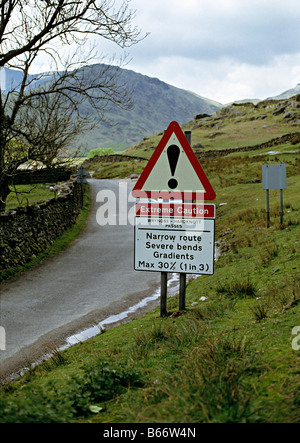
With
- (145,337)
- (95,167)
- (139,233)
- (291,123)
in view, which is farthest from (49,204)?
(291,123)

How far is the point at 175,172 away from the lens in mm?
6707

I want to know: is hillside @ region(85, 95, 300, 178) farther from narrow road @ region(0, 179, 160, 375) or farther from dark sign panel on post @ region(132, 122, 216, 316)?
dark sign panel on post @ region(132, 122, 216, 316)

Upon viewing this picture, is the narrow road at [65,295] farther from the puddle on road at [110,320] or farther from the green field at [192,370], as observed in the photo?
the green field at [192,370]

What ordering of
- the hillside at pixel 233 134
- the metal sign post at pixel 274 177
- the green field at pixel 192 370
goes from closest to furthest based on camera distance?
1. the green field at pixel 192 370
2. the metal sign post at pixel 274 177
3. the hillside at pixel 233 134

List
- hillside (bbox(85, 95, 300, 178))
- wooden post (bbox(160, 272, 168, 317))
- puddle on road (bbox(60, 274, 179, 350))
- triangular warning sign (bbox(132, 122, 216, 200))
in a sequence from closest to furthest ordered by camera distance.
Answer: triangular warning sign (bbox(132, 122, 216, 200)) → wooden post (bbox(160, 272, 168, 317)) → puddle on road (bbox(60, 274, 179, 350)) → hillside (bbox(85, 95, 300, 178))

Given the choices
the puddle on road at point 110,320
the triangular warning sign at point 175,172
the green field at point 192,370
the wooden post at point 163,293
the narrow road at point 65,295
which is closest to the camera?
the green field at point 192,370

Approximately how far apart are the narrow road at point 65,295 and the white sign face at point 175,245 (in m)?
2.43

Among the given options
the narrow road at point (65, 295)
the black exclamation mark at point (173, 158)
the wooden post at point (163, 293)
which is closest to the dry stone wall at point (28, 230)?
the narrow road at point (65, 295)

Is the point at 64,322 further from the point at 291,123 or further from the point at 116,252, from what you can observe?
the point at 291,123

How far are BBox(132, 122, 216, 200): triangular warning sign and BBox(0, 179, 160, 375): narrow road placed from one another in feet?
10.9

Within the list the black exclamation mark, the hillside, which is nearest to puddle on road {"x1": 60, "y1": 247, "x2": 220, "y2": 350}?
the black exclamation mark

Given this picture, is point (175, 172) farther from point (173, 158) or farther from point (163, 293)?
point (163, 293)

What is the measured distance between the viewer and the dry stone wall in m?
14.4

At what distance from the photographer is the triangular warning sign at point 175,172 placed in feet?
21.7
